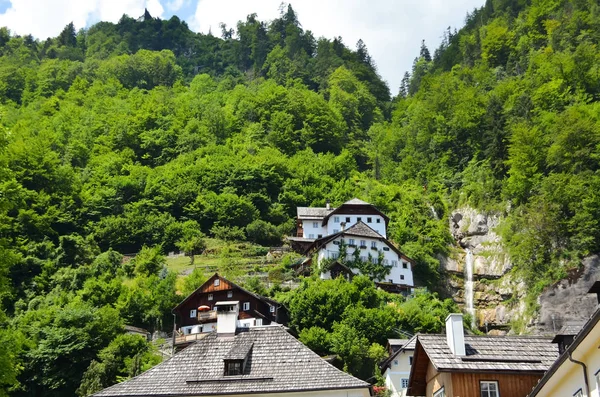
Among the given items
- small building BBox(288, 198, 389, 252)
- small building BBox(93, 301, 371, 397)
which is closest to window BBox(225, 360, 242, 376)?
small building BBox(93, 301, 371, 397)

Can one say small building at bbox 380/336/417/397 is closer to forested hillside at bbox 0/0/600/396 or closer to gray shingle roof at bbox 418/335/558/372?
forested hillside at bbox 0/0/600/396

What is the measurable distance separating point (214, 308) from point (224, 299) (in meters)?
1.12

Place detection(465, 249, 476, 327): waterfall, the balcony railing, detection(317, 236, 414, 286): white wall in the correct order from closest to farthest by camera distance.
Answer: the balcony railing < detection(317, 236, 414, 286): white wall < detection(465, 249, 476, 327): waterfall

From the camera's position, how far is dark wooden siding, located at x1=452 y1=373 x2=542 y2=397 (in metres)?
22.2

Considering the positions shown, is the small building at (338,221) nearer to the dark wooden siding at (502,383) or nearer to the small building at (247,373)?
the small building at (247,373)

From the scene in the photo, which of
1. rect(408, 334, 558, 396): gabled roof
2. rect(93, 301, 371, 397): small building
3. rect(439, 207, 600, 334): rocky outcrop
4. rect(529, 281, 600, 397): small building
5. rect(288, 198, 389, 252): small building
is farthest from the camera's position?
rect(288, 198, 389, 252): small building

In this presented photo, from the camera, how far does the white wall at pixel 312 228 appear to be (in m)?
92.2

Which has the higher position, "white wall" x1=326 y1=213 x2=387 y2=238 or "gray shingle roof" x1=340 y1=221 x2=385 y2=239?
"white wall" x1=326 y1=213 x2=387 y2=238

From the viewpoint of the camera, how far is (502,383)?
22.3 meters

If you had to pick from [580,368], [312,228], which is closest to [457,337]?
[580,368]

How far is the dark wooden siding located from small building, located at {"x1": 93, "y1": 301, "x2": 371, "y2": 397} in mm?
4406

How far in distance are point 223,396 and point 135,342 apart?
29.2m

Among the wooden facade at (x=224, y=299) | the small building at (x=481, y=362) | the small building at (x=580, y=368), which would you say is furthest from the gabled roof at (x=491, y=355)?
the wooden facade at (x=224, y=299)

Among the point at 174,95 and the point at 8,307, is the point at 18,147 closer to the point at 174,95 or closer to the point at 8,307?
the point at 8,307
